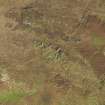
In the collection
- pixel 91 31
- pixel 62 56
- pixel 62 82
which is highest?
pixel 91 31

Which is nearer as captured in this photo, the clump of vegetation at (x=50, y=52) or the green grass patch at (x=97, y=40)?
the clump of vegetation at (x=50, y=52)

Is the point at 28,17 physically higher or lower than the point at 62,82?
higher

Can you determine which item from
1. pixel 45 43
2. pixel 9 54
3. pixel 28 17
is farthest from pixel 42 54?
pixel 28 17

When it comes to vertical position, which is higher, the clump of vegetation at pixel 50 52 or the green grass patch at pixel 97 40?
the green grass patch at pixel 97 40

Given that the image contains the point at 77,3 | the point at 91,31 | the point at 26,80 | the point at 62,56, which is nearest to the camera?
the point at 26,80

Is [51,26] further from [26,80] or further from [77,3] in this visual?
[26,80]

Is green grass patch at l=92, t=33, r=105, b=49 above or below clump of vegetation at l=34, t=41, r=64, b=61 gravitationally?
above

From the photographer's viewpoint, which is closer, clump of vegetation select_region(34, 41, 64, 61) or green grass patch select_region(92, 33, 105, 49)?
clump of vegetation select_region(34, 41, 64, 61)

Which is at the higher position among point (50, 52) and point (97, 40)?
point (97, 40)
